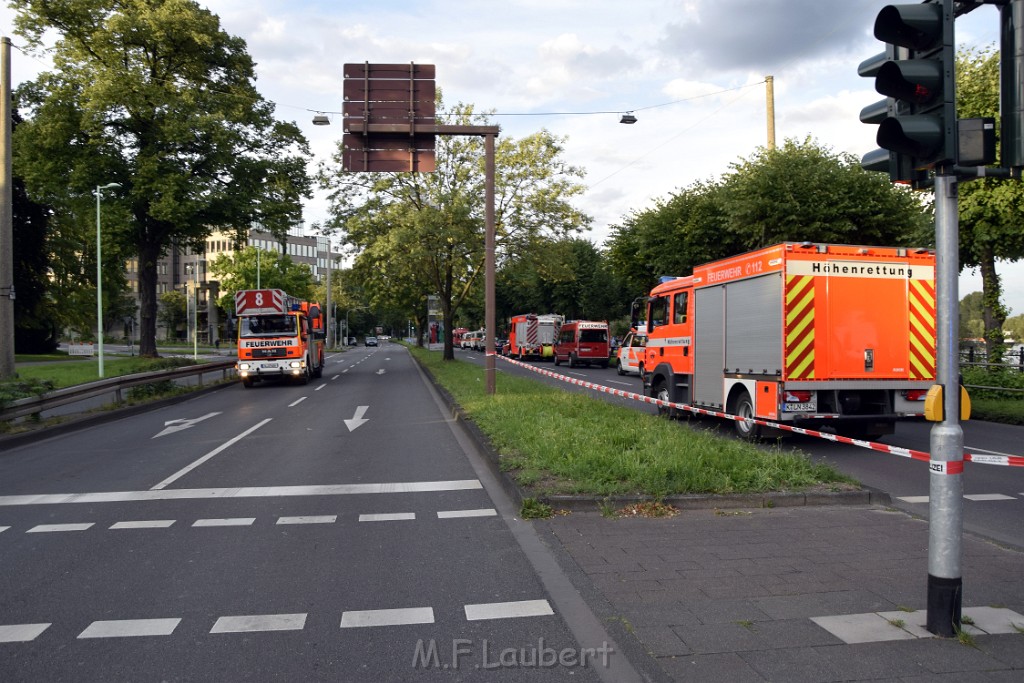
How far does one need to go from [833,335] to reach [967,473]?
247 cm

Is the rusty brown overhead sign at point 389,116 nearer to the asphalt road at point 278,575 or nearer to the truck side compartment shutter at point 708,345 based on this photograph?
the truck side compartment shutter at point 708,345

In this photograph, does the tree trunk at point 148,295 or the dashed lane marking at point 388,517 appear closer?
the dashed lane marking at point 388,517

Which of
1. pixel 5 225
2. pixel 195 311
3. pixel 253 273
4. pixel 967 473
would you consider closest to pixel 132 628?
pixel 967 473

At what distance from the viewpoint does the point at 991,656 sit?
3676mm

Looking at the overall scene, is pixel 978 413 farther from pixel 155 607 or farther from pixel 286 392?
pixel 286 392

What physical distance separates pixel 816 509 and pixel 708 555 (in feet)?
6.56

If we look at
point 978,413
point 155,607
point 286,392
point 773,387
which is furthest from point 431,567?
point 286,392

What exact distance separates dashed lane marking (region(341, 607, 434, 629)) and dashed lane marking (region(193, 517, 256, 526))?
263 centimetres

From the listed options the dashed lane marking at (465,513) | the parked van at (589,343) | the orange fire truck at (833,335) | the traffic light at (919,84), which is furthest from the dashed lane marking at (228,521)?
the parked van at (589,343)

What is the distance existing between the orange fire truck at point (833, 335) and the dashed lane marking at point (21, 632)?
8988mm

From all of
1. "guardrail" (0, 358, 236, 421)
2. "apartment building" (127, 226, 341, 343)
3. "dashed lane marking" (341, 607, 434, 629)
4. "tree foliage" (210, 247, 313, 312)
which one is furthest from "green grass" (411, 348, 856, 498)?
"apartment building" (127, 226, 341, 343)

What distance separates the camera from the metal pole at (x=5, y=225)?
1480cm

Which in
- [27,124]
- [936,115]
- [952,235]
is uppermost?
[27,124]

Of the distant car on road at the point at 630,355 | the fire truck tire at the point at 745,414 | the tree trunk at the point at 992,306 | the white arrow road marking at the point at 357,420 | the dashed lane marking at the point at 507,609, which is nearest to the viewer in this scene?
the dashed lane marking at the point at 507,609
